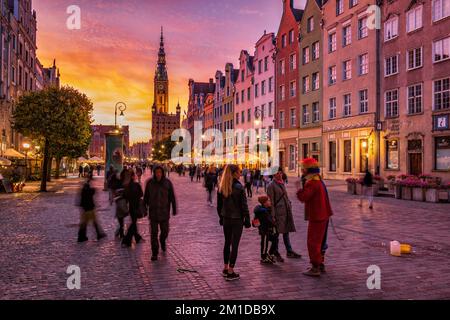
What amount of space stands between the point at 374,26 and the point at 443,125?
1085 cm

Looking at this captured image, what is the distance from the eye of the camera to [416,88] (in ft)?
99.4

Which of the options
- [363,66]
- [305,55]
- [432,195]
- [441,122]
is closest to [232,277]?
[432,195]

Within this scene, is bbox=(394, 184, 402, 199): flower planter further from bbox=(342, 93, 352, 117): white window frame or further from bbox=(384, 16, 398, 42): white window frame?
bbox=(342, 93, 352, 117): white window frame

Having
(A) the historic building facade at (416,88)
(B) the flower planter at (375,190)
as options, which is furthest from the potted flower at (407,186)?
(A) the historic building facade at (416,88)

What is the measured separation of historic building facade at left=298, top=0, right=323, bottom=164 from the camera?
4241 centimetres

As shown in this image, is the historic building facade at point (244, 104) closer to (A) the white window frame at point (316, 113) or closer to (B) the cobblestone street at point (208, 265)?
(A) the white window frame at point (316, 113)

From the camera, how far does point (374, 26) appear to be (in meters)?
34.1

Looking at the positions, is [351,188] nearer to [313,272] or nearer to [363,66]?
[363,66]

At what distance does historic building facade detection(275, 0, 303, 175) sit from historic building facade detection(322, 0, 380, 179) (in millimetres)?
5941

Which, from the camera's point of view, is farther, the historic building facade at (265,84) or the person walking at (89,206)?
the historic building facade at (265,84)

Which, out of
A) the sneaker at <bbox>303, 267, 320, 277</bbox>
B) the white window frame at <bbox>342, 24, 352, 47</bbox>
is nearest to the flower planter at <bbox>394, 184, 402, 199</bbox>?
the sneaker at <bbox>303, 267, 320, 277</bbox>

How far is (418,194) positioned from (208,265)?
1655cm

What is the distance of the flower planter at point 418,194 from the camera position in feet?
68.2

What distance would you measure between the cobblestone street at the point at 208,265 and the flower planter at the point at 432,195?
7155 millimetres
